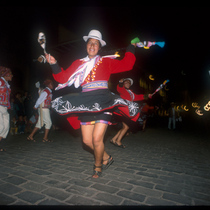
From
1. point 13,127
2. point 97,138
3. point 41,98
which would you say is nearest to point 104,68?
point 97,138

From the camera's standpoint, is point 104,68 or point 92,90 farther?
point 104,68

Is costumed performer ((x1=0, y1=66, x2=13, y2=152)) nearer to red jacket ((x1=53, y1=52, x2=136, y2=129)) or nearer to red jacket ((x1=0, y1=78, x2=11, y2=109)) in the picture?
red jacket ((x1=0, y1=78, x2=11, y2=109))

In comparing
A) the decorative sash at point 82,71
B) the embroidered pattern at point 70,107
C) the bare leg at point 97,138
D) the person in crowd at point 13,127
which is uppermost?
the decorative sash at point 82,71

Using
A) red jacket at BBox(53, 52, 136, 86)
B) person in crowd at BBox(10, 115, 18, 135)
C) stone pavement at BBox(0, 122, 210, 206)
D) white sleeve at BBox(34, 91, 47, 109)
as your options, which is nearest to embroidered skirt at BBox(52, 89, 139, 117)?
red jacket at BBox(53, 52, 136, 86)

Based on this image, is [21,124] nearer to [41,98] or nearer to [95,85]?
[41,98]

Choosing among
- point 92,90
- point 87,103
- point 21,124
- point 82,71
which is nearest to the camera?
point 87,103

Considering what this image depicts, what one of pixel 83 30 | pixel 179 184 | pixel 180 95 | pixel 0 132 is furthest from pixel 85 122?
pixel 180 95

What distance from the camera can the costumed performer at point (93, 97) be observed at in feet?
8.71

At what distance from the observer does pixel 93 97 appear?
2654 millimetres

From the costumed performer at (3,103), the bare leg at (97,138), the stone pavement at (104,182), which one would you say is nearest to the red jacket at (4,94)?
the costumed performer at (3,103)

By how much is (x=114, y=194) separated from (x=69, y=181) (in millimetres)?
761

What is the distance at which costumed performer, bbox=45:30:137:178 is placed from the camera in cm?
266

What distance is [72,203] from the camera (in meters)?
1.88

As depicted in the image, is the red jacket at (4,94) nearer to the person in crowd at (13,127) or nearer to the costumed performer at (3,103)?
the costumed performer at (3,103)
